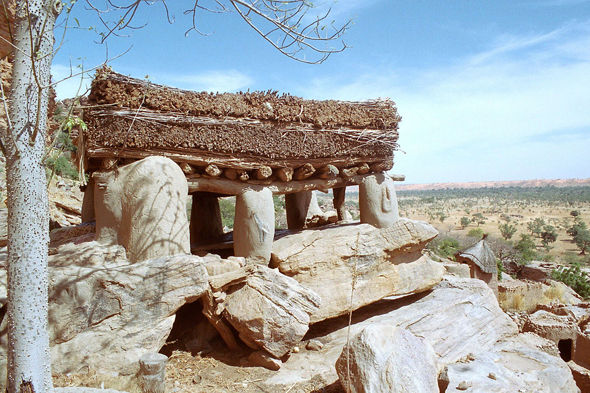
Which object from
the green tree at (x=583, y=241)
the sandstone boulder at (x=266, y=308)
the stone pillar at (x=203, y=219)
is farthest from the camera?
the green tree at (x=583, y=241)

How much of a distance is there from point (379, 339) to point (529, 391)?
5.90ft

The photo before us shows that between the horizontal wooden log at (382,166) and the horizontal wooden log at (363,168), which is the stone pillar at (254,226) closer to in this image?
the horizontal wooden log at (363,168)

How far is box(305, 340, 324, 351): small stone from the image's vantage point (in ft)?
17.3

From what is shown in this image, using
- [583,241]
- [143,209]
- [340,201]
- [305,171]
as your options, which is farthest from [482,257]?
[583,241]

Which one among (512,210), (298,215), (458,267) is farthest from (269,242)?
(512,210)

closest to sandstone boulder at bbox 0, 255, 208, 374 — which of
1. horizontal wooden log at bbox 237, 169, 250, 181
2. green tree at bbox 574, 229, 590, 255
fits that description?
horizontal wooden log at bbox 237, 169, 250, 181

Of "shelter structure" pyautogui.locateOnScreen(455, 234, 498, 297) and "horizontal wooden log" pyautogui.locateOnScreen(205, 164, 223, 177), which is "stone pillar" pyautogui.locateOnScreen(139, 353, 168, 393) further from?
"shelter structure" pyautogui.locateOnScreen(455, 234, 498, 297)

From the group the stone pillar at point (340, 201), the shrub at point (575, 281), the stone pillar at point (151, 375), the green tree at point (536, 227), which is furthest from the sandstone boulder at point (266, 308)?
the green tree at point (536, 227)

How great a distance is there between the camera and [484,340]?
6246mm

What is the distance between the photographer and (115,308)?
417 centimetres

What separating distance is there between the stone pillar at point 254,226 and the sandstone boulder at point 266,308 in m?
0.55

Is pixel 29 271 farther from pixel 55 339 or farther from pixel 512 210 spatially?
pixel 512 210

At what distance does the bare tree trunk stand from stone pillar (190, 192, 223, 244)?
13.4 ft

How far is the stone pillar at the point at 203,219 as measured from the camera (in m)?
7.10
